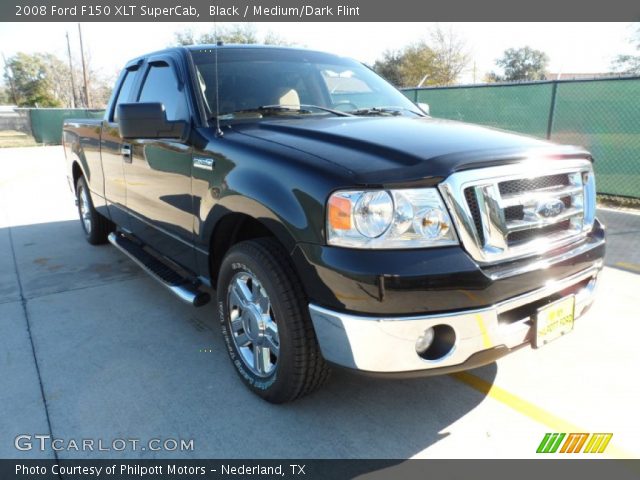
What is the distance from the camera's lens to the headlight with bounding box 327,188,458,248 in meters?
2.10

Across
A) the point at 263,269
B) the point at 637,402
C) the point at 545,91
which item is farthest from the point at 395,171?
the point at 545,91

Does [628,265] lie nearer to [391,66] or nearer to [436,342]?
[436,342]

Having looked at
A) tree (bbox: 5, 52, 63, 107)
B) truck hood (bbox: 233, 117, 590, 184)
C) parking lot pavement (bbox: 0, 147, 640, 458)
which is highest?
tree (bbox: 5, 52, 63, 107)

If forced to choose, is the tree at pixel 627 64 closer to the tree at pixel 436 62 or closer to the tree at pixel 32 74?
the tree at pixel 436 62

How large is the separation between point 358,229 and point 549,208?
0.95 metres

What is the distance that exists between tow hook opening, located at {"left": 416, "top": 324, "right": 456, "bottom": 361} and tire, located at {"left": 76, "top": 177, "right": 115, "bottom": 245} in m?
4.39

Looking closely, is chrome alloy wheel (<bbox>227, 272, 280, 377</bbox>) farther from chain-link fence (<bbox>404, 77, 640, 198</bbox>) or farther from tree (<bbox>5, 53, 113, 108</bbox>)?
tree (<bbox>5, 53, 113, 108</bbox>)

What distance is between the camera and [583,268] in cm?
253

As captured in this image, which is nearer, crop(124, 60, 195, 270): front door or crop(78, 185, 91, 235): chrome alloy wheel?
crop(124, 60, 195, 270): front door

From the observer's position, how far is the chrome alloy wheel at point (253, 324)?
2.60m

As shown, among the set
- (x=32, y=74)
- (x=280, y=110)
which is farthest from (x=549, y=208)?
(x=32, y=74)

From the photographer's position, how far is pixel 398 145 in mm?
2385

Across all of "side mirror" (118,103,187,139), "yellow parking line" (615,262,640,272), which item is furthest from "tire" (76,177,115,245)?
"yellow parking line" (615,262,640,272)

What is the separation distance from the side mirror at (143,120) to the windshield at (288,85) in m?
0.30
